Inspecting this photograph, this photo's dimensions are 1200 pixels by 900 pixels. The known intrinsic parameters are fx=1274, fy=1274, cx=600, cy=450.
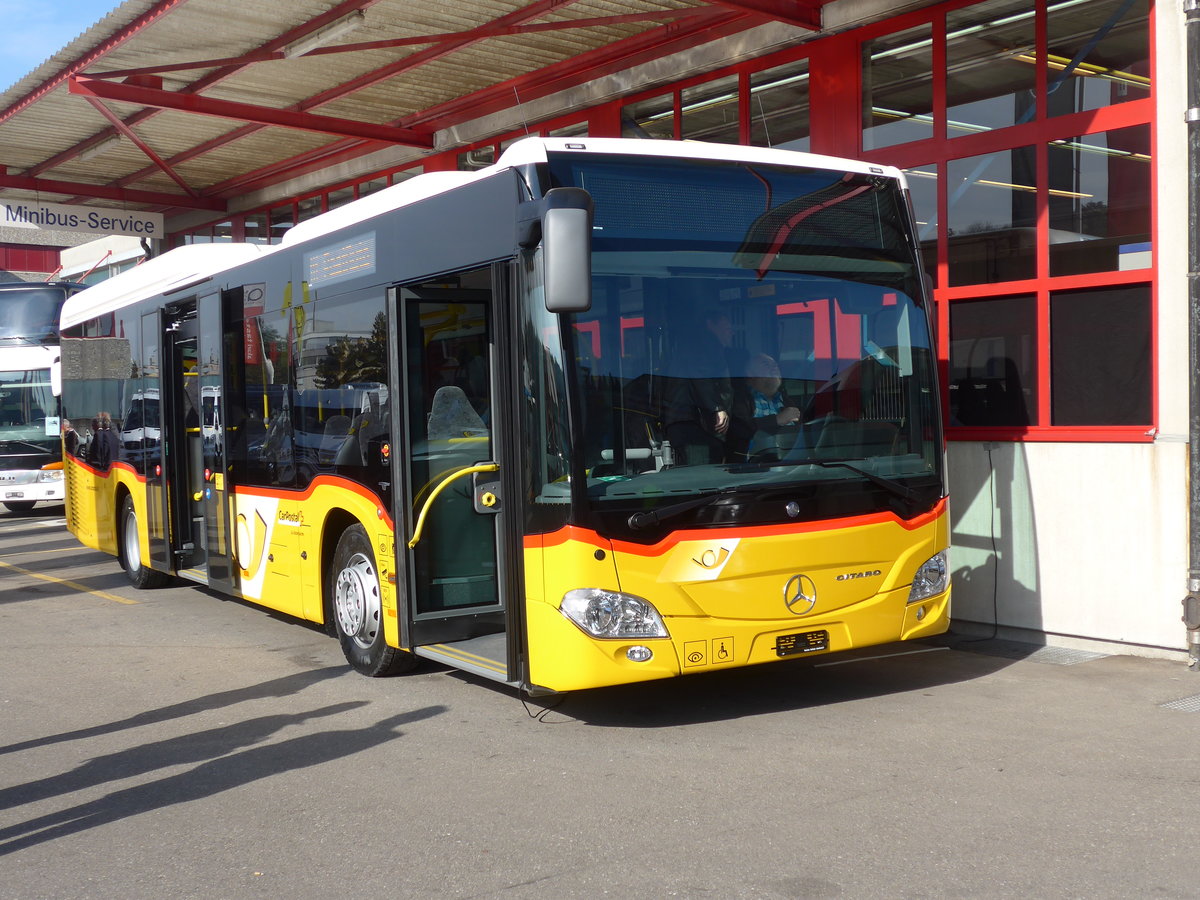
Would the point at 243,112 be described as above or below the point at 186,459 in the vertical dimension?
above

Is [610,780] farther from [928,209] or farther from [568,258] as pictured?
[928,209]

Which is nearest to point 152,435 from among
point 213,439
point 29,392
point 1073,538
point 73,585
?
point 213,439

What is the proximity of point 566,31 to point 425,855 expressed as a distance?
31.1 feet

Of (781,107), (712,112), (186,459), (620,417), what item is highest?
(712,112)

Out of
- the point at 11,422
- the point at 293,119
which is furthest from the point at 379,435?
the point at 11,422

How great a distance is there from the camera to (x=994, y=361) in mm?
9172

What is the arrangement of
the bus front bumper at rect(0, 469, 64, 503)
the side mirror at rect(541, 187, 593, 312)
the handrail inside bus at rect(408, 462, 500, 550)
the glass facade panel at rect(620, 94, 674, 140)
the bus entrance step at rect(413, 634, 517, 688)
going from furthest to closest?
the bus front bumper at rect(0, 469, 64, 503) < the glass facade panel at rect(620, 94, 674, 140) < the handrail inside bus at rect(408, 462, 500, 550) < the bus entrance step at rect(413, 634, 517, 688) < the side mirror at rect(541, 187, 593, 312)

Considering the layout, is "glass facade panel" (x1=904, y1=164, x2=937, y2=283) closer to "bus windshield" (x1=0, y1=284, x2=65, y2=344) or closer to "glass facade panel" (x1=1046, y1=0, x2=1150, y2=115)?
"glass facade panel" (x1=1046, y1=0, x2=1150, y2=115)

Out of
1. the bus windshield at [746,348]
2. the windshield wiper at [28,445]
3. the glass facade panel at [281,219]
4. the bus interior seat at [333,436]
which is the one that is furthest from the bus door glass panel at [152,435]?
the windshield wiper at [28,445]

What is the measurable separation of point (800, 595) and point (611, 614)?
1018 mm

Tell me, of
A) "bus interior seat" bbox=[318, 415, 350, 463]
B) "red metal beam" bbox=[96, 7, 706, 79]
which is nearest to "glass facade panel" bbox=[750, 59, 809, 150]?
"red metal beam" bbox=[96, 7, 706, 79]

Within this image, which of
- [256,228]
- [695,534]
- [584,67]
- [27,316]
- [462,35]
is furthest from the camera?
[27,316]

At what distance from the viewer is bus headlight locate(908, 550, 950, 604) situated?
22.3 feet

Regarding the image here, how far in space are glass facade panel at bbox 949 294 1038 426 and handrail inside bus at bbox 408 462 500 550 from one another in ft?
13.1
